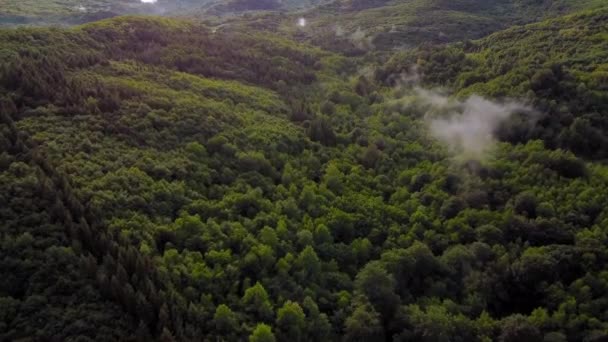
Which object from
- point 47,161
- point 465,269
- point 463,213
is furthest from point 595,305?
point 47,161

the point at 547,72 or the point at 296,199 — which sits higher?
the point at 547,72

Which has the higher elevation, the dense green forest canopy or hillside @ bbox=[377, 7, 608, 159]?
hillside @ bbox=[377, 7, 608, 159]

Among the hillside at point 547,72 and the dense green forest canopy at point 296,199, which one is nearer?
the dense green forest canopy at point 296,199

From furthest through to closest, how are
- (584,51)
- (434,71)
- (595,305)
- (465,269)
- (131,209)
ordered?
(434,71)
(584,51)
(465,269)
(131,209)
(595,305)

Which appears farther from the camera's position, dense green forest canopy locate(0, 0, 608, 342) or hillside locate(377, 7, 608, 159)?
hillside locate(377, 7, 608, 159)

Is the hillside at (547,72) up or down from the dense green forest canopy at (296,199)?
up

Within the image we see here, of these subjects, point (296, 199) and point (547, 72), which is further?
point (547, 72)

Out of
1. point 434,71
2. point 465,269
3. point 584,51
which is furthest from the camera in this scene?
point 434,71

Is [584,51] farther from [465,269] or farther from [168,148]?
[168,148]
